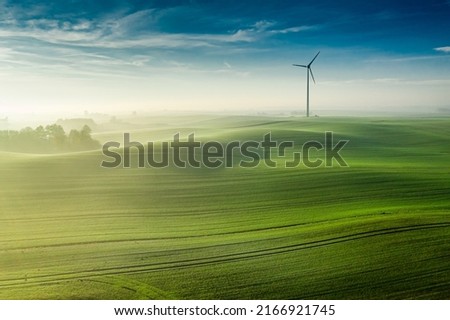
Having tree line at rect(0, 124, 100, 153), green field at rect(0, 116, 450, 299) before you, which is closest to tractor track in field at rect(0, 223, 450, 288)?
green field at rect(0, 116, 450, 299)

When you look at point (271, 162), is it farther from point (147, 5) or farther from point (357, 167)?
point (147, 5)

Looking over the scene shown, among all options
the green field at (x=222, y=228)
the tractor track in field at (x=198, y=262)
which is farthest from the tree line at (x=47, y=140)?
the tractor track in field at (x=198, y=262)

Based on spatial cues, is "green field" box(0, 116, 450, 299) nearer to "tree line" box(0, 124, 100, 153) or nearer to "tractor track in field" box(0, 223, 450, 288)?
"tractor track in field" box(0, 223, 450, 288)

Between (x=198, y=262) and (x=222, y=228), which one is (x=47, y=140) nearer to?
(x=222, y=228)

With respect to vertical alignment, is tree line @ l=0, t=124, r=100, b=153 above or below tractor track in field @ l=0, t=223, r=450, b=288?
above

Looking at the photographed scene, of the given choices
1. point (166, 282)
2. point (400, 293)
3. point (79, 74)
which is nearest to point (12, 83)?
point (79, 74)

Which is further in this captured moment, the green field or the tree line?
the tree line

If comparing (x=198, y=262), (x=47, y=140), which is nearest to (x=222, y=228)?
(x=198, y=262)
